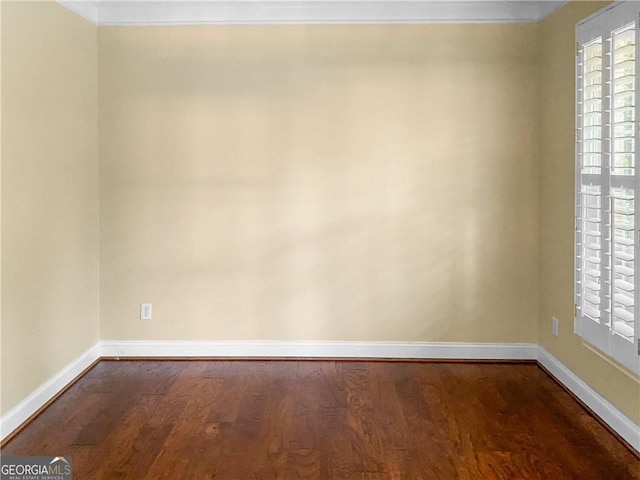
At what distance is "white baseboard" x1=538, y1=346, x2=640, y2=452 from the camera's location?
281cm

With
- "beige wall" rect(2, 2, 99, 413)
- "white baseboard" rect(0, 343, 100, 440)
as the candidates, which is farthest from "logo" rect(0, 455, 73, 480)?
"beige wall" rect(2, 2, 99, 413)

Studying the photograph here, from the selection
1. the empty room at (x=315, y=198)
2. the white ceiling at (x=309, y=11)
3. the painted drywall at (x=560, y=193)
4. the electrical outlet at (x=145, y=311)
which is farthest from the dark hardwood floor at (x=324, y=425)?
the white ceiling at (x=309, y=11)

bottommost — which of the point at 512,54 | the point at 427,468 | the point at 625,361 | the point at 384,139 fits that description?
the point at 427,468

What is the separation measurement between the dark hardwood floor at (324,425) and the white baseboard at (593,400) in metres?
0.06

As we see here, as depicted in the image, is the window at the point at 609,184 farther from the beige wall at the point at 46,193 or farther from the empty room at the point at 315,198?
the beige wall at the point at 46,193

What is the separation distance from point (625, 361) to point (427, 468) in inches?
43.6

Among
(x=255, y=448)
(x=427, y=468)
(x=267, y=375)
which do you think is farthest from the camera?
(x=267, y=375)

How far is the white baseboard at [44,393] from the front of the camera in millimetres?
2932

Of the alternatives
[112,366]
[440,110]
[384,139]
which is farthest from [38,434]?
[440,110]

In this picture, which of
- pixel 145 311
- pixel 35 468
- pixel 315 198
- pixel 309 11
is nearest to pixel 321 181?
pixel 315 198

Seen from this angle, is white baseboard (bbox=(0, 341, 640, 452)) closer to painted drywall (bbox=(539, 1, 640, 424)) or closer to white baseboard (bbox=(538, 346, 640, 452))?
white baseboard (bbox=(538, 346, 640, 452))

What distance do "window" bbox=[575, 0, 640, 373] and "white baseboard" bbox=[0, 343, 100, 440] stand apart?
9.86ft

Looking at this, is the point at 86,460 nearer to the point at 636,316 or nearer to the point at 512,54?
the point at 636,316

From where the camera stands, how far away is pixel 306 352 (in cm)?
414
